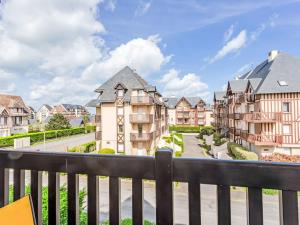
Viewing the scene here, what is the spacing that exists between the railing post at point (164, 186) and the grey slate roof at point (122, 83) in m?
8.49

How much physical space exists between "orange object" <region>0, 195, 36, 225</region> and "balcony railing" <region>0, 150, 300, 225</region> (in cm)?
4

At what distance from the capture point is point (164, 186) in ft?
2.17

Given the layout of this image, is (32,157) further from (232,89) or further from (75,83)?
(232,89)

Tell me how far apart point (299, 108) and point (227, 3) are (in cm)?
617

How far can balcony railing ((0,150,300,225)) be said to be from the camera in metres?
0.57

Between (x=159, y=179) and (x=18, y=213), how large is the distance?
528 mm

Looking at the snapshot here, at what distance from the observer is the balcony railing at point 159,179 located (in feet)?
1.88

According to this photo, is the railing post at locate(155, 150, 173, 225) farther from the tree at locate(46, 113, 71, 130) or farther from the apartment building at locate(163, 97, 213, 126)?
the apartment building at locate(163, 97, 213, 126)

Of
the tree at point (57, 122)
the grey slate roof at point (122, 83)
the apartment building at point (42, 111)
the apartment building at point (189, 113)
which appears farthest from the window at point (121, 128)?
the apartment building at point (189, 113)

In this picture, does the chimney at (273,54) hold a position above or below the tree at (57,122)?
above

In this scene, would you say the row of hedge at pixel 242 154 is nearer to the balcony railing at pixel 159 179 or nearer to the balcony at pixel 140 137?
the balcony railing at pixel 159 179

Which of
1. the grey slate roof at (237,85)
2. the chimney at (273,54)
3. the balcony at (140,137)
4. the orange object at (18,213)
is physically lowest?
the balcony at (140,137)

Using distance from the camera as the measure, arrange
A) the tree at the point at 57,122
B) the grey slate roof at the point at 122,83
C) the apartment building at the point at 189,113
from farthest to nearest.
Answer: the apartment building at the point at 189,113 < the tree at the point at 57,122 < the grey slate roof at the point at 122,83

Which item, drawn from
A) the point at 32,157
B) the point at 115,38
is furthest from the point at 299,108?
the point at 32,157
